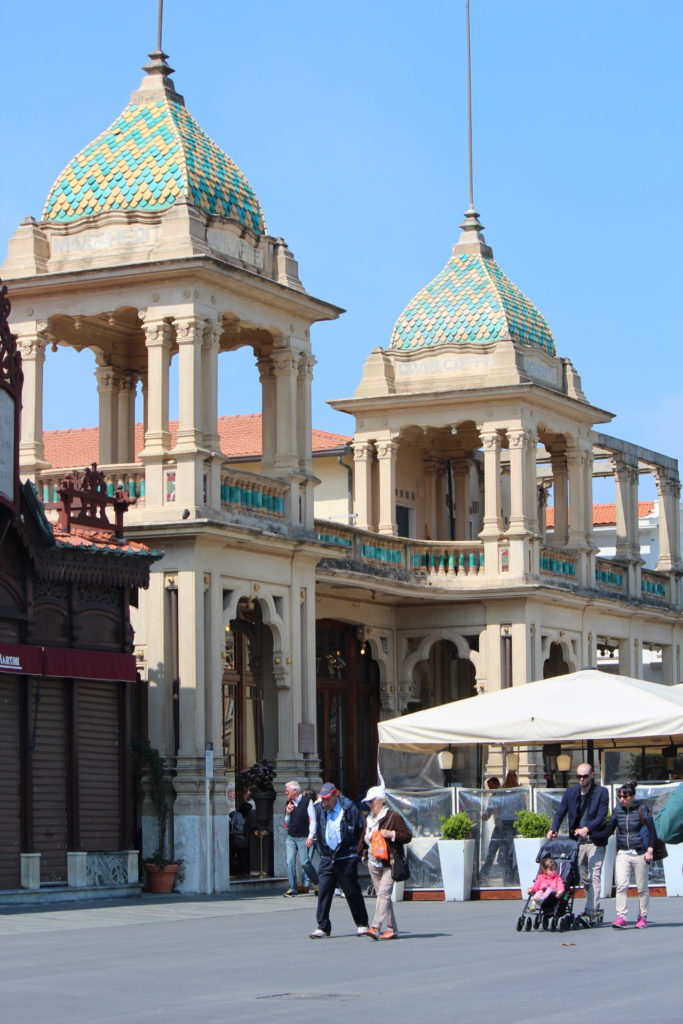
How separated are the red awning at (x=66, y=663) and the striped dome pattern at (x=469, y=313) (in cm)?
1380

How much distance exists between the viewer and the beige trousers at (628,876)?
65.4 ft

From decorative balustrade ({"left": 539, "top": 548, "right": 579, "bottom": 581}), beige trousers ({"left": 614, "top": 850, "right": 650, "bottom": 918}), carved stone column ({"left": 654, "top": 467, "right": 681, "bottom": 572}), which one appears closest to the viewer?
beige trousers ({"left": 614, "top": 850, "right": 650, "bottom": 918})

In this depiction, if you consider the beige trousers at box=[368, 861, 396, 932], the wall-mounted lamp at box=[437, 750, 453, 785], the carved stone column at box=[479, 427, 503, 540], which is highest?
the carved stone column at box=[479, 427, 503, 540]

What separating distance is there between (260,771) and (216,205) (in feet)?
29.0

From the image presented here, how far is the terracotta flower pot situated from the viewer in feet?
90.7

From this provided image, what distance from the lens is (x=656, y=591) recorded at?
1735 inches

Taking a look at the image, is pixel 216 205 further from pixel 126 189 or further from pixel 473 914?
pixel 473 914

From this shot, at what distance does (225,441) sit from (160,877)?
17.2 m

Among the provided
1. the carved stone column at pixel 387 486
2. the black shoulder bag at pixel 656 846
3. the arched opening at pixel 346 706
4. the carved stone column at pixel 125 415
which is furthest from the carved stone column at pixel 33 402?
the black shoulder bag at pixel 656 846

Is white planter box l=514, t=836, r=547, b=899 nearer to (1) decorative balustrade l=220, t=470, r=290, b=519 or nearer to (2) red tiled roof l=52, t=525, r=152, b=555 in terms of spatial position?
(2) red tiled roof l=52, t=525, r=152, b=555

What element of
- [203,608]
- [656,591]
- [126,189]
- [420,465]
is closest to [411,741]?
[203,608]

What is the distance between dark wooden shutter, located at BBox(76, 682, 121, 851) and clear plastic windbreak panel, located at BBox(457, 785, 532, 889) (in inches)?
189

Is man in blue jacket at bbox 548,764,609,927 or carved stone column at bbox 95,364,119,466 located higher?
carved stone column at bbox 95,364,119,466

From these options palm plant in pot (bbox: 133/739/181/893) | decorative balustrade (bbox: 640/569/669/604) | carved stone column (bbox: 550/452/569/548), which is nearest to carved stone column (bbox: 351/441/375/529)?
carved stone column (bbox: 550/452/569/548)
